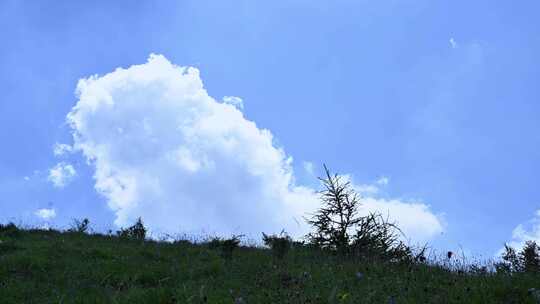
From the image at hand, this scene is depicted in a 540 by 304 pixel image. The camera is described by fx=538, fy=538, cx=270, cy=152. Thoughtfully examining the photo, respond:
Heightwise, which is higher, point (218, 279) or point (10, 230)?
point (10, 230)

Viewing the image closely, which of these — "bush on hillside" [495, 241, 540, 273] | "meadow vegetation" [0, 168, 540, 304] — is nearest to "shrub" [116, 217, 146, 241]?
"meadow vegetation" [0, 168, 540, 304]

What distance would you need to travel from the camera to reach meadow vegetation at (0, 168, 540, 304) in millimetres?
7164

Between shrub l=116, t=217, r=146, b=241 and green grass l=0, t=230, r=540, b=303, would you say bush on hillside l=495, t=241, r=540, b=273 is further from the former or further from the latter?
shrub l=116, t=217, r=146, b=241

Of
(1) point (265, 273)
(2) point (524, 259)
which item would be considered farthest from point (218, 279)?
(2) point (524, 259)

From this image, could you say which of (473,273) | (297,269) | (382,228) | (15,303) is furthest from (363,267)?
(15,303)

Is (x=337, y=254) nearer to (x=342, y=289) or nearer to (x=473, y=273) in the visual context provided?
(x=473, y=273)

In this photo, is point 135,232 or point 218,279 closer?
point 218,279

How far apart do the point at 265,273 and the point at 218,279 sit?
843 mm

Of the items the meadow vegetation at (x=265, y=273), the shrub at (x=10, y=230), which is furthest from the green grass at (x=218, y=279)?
the shrub at (x=10, y=230)

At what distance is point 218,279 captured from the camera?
9.20 meters

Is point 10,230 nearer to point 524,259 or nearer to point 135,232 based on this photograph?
point 135,232

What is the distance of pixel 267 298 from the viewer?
7219mm

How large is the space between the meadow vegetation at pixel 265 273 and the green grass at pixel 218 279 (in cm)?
2

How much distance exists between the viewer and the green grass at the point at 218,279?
7066 mm
